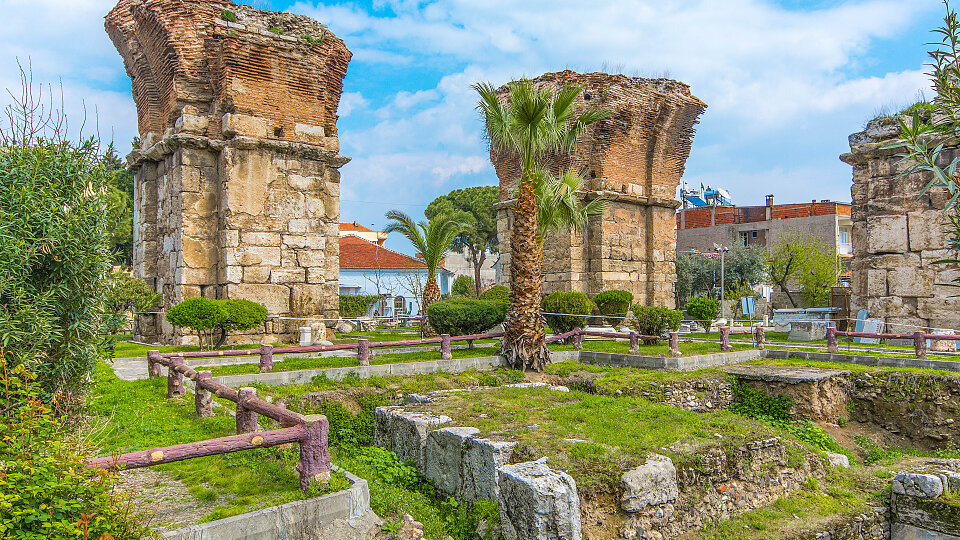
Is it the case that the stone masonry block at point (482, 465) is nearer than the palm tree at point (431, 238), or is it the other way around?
the stone masonry block at point (482, 465)

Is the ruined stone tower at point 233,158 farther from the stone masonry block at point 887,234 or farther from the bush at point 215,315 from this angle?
the stone masonry block at point 887,234

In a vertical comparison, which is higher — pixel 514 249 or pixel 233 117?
pixel 233 117

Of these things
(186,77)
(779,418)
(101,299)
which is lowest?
(779,418)

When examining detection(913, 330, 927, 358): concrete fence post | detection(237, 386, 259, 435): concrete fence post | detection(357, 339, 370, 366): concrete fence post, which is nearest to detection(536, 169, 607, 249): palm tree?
detection(357, 339, 370, 366): concrete fence post

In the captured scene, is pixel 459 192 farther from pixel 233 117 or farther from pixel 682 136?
pixel 233 117

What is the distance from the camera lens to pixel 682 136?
19.9 metres

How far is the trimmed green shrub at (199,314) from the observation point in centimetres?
1080

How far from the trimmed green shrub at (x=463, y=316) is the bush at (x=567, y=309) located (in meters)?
1.93

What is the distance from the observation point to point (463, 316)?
43.3 feet

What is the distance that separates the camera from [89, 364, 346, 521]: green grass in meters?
4.47

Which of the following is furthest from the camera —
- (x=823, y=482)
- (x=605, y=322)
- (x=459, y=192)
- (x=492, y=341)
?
(x=459, y=192)

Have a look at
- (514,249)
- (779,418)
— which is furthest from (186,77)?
(779,418)

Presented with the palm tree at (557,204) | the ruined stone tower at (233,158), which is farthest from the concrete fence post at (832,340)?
the ruined stone tower at (233,158)

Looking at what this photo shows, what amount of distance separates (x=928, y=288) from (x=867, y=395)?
5.19 m
